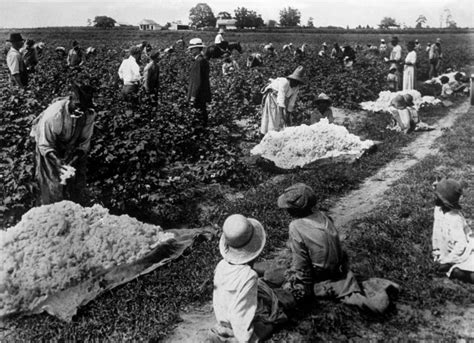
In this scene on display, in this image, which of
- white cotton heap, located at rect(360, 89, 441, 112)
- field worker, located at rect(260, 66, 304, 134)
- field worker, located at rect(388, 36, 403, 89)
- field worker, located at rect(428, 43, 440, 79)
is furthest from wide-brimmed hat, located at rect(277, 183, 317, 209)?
field worker, located at rect(428, 43, 440, 79)

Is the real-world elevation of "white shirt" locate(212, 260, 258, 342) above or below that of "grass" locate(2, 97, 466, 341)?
above


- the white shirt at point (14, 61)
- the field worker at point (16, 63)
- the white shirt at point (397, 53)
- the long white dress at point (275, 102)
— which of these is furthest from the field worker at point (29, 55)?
the white shirt at point (397, 53)

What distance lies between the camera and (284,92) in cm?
858

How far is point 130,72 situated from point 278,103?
266 centimetres

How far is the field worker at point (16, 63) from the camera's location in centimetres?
953

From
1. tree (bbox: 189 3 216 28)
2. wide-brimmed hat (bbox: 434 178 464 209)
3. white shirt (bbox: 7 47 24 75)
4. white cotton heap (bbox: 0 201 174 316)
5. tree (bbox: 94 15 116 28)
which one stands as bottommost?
white cotton heap (bbox: 0 201 174 316)

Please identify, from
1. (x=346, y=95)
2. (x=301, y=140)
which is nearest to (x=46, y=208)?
(x=301, y=140)

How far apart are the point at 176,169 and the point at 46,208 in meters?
2.33

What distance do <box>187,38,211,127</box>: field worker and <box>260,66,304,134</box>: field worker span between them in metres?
1.14

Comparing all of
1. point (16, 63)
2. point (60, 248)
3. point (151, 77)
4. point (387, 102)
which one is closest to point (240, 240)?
point (60, 248)

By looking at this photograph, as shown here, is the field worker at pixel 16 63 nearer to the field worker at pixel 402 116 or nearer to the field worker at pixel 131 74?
the field worker at pixel 131 74

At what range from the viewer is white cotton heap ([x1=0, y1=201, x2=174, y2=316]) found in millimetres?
3875

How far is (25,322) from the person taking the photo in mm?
3695

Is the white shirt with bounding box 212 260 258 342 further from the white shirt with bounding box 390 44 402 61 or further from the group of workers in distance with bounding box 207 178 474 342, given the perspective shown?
the white shirt with bounding box 390 44 402 61
